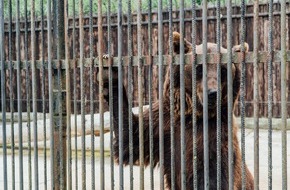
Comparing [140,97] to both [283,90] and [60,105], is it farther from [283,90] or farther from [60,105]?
[283,90]

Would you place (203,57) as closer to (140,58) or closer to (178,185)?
(140,58)

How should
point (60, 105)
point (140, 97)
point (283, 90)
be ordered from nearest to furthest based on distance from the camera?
point (283, 90), point (140, 97), point (60, 105)

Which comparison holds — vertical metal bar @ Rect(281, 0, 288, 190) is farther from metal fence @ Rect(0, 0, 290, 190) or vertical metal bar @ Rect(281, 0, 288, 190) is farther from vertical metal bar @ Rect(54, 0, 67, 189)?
vertical metal bar @ Rect(54, 0, 67, 189)

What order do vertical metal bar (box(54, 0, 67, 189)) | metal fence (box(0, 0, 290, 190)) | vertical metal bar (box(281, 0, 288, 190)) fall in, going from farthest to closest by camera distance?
vertical metal bar (box(54, 0, 67, 189)) < metal fence (box(0, 0, 290, 190)) < vertical metal bar (box(281, 0, 288, 190))

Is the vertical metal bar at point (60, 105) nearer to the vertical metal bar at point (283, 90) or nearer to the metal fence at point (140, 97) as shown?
the metal fence at point (140, 97)

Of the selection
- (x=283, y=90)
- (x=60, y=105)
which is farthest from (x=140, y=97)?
(x=283, y=90)

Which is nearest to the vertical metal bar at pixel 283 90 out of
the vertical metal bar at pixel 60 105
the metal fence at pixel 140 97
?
the metal fence at pixel 140 97

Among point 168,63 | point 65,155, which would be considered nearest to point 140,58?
point 168,63

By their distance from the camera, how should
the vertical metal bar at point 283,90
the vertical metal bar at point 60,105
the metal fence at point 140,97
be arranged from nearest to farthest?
the vertical metal bar at point 283,90 → the metal fence at point 140,97 → the vertical metal bar at point 60,105

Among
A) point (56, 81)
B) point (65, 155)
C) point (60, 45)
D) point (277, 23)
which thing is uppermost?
point (277, 23)

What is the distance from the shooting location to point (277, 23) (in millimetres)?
11586

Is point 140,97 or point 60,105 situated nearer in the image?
point 140,97

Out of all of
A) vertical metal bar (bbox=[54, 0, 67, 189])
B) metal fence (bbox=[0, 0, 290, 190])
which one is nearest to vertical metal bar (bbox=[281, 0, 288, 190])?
metal fence (bbox=[0, 0, 290, 190])

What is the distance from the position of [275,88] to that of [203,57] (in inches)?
353
